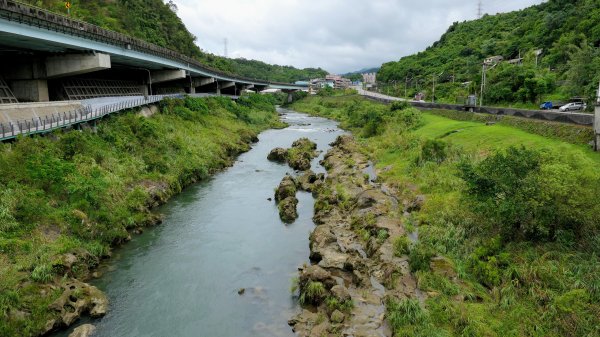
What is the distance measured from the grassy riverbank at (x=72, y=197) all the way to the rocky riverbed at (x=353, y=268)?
9.79 metres

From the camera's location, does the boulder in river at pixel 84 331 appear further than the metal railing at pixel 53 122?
No

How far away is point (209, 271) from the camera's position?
1891cm

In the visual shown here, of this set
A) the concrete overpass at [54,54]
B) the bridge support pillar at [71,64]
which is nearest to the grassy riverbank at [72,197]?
the bridge support pillar at [71,64]

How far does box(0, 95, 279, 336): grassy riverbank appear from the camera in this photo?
48.1ft

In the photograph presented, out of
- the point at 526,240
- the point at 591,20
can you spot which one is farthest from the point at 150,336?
the point at 591,20

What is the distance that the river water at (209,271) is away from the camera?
48.9 ft

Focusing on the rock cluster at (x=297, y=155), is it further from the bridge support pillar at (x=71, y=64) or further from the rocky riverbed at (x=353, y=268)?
the bridge support pillar at (x=71, y=64)

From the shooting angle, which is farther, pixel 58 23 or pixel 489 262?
pixel 58 23

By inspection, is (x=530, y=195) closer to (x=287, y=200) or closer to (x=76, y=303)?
(x=287, y=200)

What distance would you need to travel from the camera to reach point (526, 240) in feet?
53.7

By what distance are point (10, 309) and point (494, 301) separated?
17035 mm

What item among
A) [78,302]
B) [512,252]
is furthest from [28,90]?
[512,252]

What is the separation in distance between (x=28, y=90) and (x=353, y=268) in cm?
3324

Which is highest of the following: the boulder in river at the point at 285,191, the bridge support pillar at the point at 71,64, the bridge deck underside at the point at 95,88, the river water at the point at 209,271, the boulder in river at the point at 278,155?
the bridge support pillar at the point at 71,64
